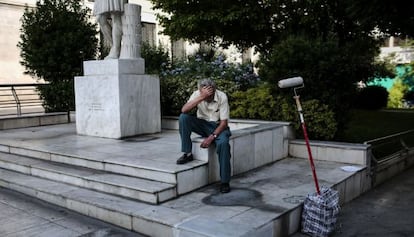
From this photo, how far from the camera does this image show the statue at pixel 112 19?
8164 millimetres

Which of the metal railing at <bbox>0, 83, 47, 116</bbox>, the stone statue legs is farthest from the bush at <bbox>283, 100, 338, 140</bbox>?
the metal railing at <bbox>0, 83, 47, 116</bbox>

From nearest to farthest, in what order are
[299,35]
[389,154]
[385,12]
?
[389,154] → [385,12] → [299,35]

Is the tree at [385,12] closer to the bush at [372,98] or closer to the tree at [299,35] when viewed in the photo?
the tree at [299,35]


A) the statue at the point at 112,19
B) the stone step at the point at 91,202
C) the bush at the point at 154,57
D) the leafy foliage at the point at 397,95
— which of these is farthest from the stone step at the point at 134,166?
the leafy foliage at the point at 397,95

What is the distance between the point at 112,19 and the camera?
27.9 ft

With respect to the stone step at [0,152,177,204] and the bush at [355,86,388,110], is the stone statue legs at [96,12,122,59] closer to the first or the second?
the stone step at [0,152,177,204]

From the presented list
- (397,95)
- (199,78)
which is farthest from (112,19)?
(397,95)

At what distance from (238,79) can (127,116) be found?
3002mm

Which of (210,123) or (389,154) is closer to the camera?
(210,123)

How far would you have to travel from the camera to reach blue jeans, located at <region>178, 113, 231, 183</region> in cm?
521

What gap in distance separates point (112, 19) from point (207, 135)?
13.7 ft

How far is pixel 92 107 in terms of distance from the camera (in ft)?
27.6

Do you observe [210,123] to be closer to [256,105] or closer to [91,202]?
[91,202]

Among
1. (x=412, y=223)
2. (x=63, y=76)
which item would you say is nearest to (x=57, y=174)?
(x=412, y=223)
